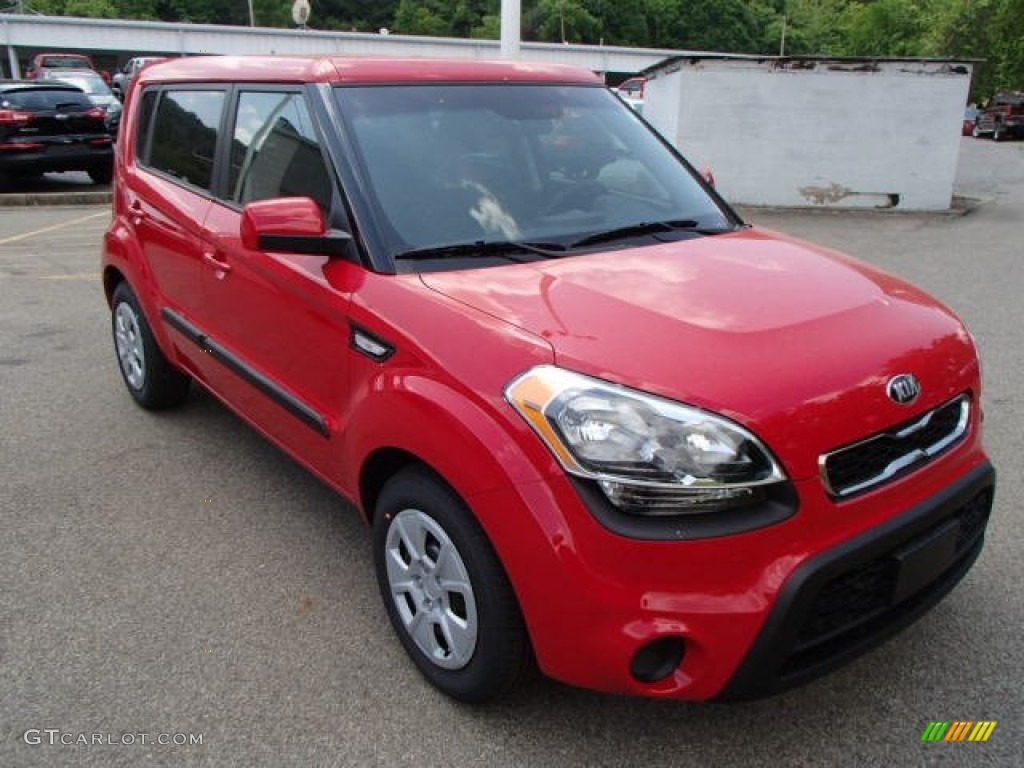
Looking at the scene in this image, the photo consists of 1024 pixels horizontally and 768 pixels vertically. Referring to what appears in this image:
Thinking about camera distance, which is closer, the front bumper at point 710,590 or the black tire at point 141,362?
the front bumper at point 710,590

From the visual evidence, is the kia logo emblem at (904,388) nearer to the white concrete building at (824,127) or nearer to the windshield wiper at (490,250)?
the windshield wiper at (490,250)

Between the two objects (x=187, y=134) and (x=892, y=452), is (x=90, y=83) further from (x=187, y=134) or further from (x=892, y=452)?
(x=892, y=452)

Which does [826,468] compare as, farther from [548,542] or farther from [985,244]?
[985,244]

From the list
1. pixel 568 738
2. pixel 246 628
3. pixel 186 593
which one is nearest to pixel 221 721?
pixel 246 628

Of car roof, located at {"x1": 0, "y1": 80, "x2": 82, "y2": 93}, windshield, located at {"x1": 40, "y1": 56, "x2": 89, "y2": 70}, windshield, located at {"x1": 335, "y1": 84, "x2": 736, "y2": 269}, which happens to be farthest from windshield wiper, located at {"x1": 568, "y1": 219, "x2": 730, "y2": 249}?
windshield, located at {"x1": 40, "y1": 56, "x2": 89, "y2": 70}

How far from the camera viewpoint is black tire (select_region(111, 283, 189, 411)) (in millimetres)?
4445

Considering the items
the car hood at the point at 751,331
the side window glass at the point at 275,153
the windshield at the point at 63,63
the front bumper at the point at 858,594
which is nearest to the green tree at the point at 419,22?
the windshield at the point at 63,63

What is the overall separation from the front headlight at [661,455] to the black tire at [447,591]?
15.7 inches

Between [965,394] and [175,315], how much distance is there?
325 centimetres

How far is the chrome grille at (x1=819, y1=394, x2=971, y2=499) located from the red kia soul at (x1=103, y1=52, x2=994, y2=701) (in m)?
0.01

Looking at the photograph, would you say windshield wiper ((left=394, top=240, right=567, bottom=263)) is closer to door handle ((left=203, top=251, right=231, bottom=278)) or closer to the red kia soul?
the red kia soul

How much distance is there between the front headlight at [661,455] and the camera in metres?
1.94

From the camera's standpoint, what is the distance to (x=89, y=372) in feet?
17.6

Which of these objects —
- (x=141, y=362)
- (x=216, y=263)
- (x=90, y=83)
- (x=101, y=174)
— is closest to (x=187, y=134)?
(x=216, y=263)
